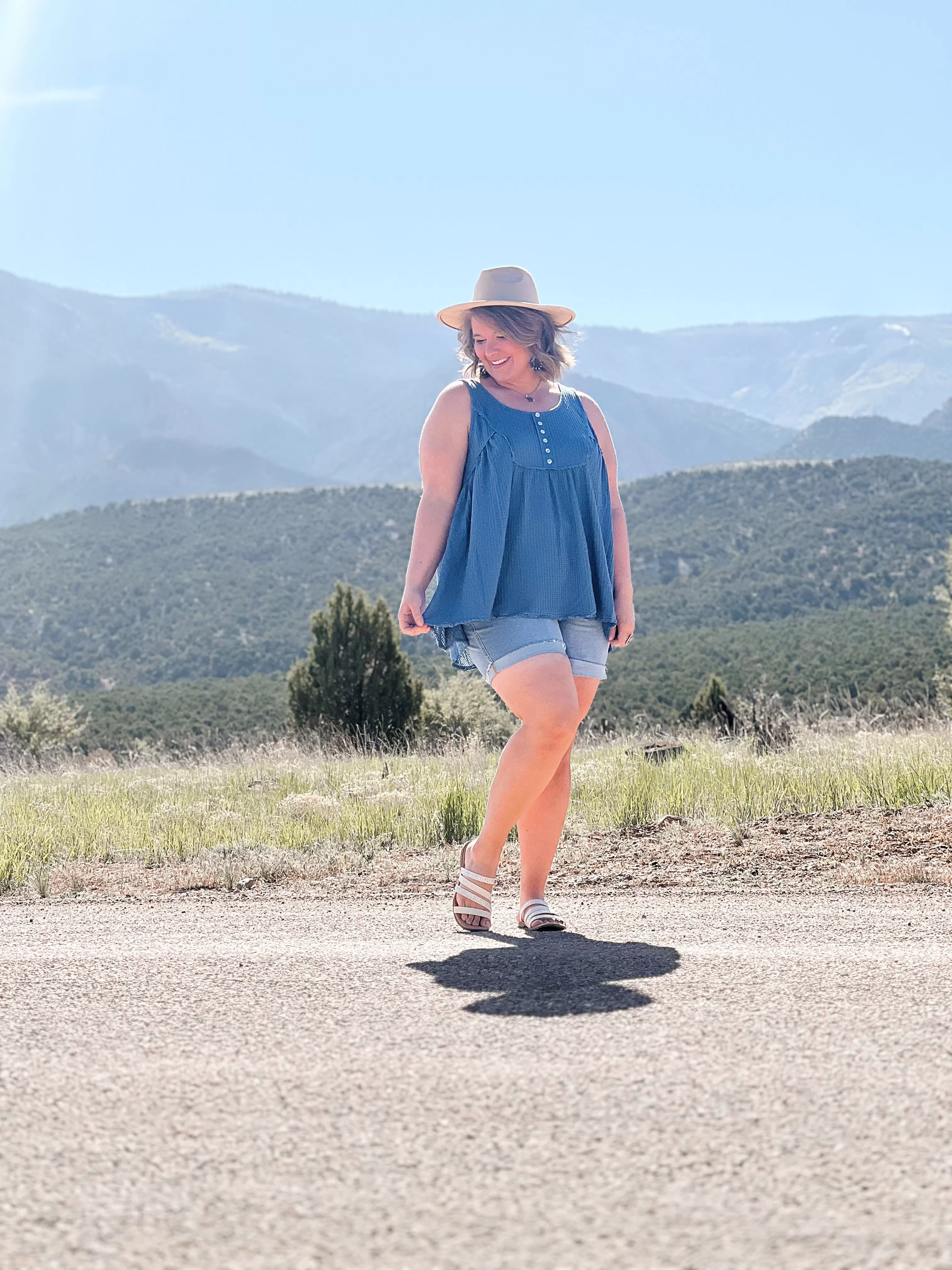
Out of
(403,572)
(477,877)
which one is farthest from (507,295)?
(403,572)

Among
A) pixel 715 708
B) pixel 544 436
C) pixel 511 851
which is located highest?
pixel 544 436

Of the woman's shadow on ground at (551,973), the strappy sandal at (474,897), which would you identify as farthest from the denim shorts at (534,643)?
the woman's shadow on ground at (551,973)

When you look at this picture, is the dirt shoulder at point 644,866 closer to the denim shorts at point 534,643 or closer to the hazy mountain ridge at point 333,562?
the denim shorts at point 534,643

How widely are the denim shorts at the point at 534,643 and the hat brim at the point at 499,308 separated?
99 cm

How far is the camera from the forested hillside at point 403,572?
165 ft

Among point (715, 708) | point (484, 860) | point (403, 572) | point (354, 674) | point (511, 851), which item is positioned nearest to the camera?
point (484, 860)

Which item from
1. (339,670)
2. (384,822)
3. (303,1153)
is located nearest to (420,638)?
(339,670)

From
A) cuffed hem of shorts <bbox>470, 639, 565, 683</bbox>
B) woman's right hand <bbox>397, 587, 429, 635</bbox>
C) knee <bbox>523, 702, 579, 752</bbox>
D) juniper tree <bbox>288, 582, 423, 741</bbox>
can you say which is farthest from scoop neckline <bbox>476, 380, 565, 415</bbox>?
juniper tree <bbox>288, 582, 423, 741</bbox>

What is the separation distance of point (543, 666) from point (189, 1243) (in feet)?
7.49

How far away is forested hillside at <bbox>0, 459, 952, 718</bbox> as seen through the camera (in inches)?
1975

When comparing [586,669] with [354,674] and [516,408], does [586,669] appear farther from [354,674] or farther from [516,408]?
[354,674]

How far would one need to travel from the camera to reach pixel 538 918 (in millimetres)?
3766

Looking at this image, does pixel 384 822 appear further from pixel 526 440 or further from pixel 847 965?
pixel 847 965

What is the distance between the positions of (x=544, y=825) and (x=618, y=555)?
942 mm
